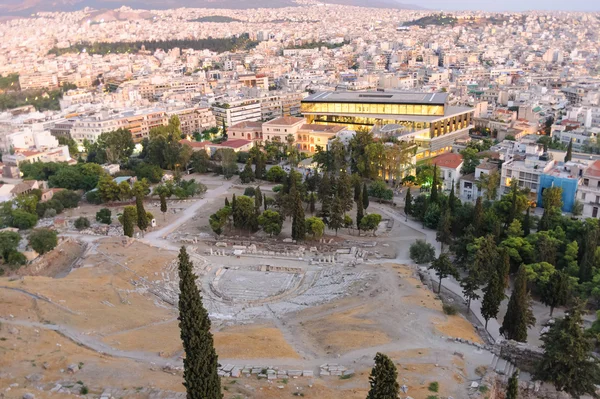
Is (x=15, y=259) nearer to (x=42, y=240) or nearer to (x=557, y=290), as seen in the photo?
(x=42, y=240)

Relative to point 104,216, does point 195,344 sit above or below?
above

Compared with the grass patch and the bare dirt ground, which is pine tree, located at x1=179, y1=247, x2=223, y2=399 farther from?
the grass patch

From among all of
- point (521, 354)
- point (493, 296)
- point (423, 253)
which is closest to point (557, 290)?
point (493, 296)

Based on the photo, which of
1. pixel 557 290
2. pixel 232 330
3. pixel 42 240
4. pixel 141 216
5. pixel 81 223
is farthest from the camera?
pixel 81 223

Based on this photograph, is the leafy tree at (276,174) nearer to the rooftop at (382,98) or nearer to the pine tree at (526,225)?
the rooftop at (382,98)

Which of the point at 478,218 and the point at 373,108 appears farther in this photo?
the point at 373,108

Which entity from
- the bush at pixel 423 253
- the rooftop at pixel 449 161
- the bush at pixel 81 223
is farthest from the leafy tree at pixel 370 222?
the bush at pixel 81 223
